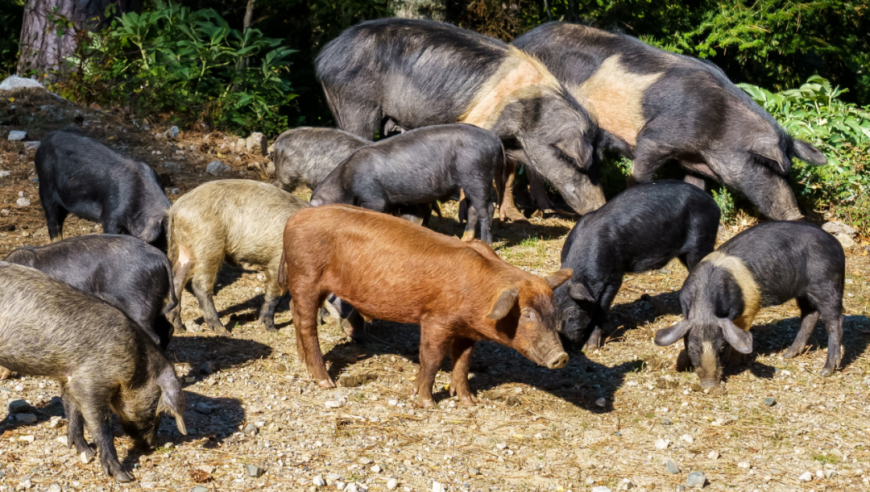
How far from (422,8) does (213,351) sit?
6.18m

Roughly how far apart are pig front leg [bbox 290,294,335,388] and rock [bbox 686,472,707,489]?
2.27 metres

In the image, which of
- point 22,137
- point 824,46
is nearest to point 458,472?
point 22,137

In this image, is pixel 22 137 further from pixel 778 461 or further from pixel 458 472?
pixel 778 461

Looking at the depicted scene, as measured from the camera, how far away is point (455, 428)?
17.2 ft

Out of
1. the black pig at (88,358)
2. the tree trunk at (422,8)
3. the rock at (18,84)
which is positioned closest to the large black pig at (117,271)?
the black pig at (88,358)

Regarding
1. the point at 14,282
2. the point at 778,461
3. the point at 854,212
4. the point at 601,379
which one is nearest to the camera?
the point at 14,282

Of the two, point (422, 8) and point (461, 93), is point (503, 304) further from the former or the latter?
point (422, 8)

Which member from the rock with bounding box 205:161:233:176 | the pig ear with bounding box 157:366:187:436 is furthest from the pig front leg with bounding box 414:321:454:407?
the rock with bounding box 205:161:233:176

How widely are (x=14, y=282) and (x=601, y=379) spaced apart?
373cm

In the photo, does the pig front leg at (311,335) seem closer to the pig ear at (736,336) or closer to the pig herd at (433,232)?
the pig herd at (433,232)

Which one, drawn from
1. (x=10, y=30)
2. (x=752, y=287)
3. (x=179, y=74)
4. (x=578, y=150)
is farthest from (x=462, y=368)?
(x=10, y=30)

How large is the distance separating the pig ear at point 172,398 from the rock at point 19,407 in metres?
1.04

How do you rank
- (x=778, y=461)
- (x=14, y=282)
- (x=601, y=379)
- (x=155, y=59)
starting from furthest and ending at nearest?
(x=155, y=59) < (x=601, y=379) < (x=778, y=461) < (x=14, y=282)

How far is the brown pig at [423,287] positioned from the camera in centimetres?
511
